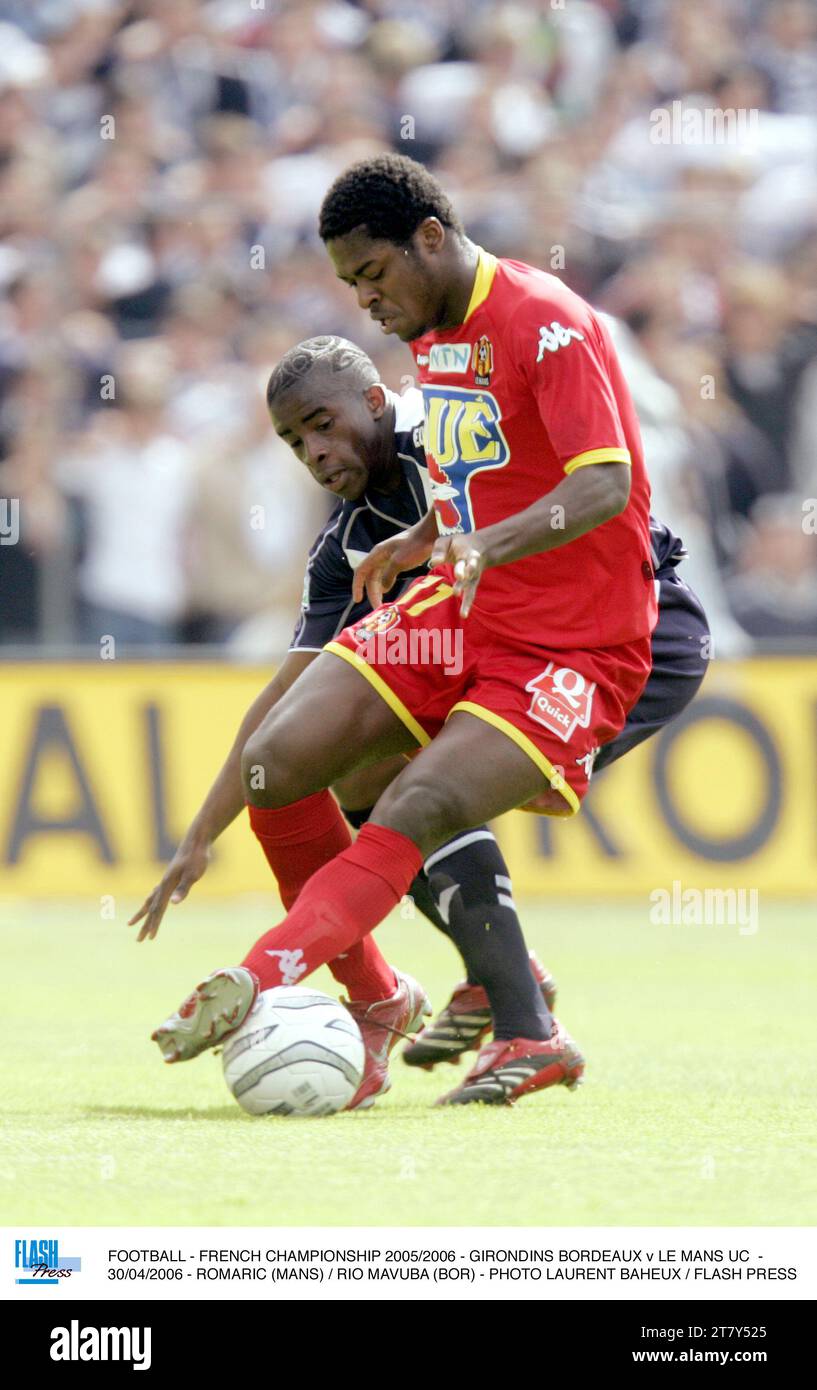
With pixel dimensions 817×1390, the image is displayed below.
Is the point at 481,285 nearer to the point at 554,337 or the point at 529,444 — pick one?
the point at 554,337

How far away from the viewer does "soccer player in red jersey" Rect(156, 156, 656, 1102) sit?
4.73 meters

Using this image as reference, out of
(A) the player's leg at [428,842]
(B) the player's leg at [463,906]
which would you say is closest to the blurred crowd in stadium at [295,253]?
(B) the player's leg at [463,906]

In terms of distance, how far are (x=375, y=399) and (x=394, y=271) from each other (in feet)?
1.75

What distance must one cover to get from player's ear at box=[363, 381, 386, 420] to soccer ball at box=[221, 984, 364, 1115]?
1510 mm

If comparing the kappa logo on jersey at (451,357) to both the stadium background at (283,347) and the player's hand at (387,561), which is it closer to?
the player's hand at (387,561)

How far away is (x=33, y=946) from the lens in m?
9.38

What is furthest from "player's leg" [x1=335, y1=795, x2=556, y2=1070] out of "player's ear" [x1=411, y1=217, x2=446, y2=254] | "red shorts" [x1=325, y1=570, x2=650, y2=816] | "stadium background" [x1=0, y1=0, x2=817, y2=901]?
"stadium background" [x1=0, y1=0, x2=817, y2=901]

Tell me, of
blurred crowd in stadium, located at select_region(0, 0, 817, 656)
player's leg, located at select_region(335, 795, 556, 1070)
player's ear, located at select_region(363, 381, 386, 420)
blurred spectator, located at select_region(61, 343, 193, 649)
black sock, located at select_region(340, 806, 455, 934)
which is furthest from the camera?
blurred crowd in stadium, located at select_region(0, 0, 817, 656)

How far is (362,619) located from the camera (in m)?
5.38

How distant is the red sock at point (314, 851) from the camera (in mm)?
5234

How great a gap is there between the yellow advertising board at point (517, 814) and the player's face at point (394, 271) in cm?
612

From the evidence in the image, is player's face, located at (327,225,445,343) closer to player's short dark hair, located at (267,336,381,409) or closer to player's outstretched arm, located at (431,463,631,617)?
player's short dark hair, located at (267,336,381,409)

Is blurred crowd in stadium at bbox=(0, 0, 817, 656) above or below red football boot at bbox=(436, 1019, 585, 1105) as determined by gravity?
above

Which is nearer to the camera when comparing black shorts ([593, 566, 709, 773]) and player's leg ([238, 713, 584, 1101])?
player's leg ([238, 713, 584, 1101])
